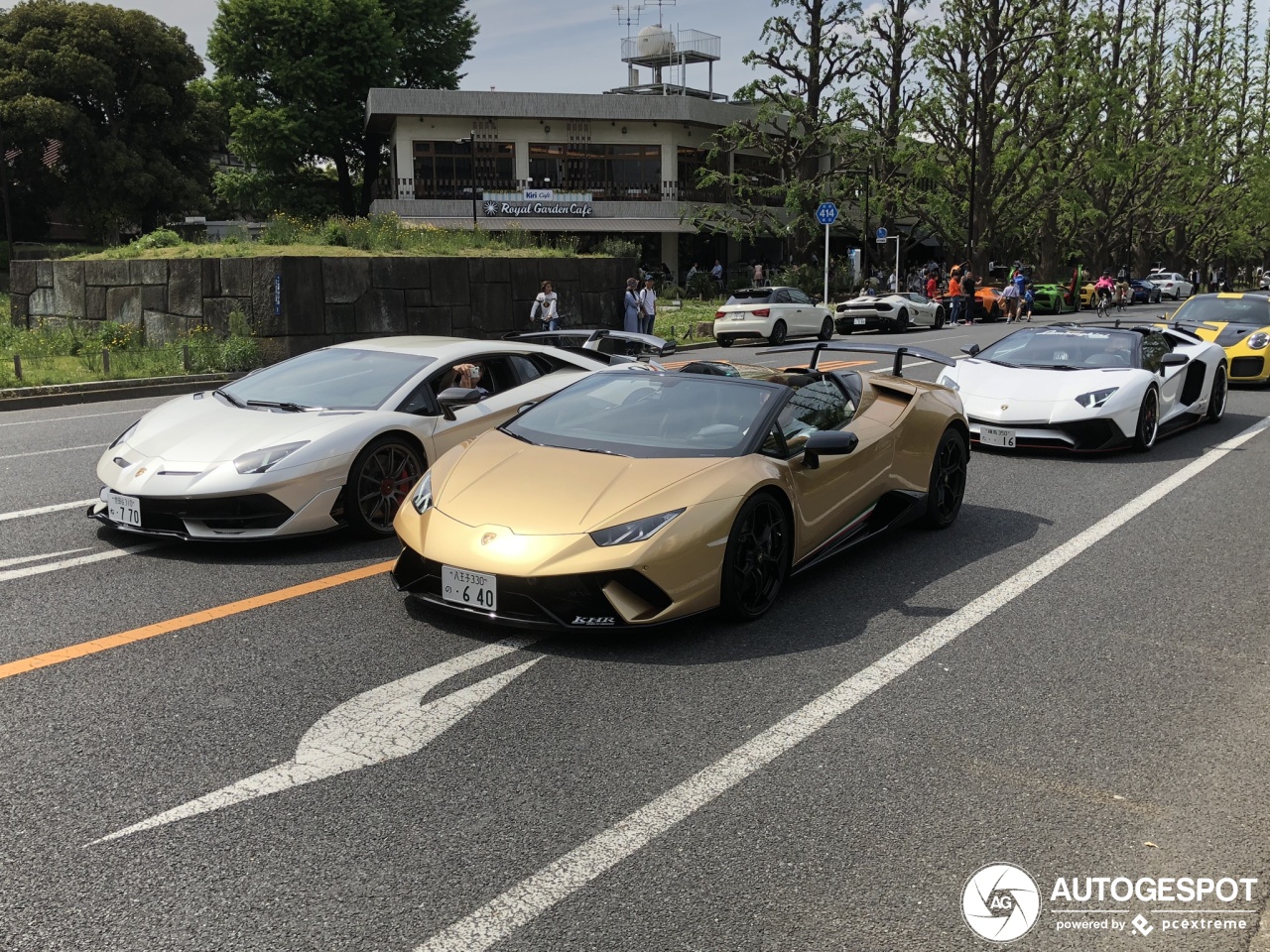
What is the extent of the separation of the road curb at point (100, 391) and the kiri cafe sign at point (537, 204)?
33705 mm

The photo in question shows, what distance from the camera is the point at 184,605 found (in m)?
5.61

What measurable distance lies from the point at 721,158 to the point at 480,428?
169 feet

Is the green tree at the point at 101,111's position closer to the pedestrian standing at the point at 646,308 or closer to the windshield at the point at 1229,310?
the pedestrian standing at the point at 646,308

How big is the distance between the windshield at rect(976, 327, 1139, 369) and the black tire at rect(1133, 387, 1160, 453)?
1.49 feet

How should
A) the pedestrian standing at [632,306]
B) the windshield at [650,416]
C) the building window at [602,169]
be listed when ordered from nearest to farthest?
the windshield at [650,416]
the pedestrian standing at [632,306]
the building window at [602,169]

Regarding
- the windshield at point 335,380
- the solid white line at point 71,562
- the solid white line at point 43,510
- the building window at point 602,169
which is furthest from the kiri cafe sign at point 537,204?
the solid white line at point 71,562

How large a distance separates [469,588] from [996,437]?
272 inches

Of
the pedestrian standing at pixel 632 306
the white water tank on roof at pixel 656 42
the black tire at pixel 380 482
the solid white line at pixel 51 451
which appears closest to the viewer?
the black tire at pixel 380 482

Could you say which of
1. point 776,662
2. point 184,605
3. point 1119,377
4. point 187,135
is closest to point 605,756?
point 776,662

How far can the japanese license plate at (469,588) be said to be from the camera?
497 centimetres

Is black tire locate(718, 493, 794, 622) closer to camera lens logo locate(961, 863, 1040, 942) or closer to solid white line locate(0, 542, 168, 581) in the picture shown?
camera lens logo locate(961, 863, 1040, 942)

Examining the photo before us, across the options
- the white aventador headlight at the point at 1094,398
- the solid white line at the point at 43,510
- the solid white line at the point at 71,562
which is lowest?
the solid white line at the point at 71,562

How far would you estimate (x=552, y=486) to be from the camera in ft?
17.8

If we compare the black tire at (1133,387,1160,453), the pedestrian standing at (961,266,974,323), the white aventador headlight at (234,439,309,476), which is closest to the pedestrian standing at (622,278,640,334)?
the black tire at (1133,387,1160,453)
